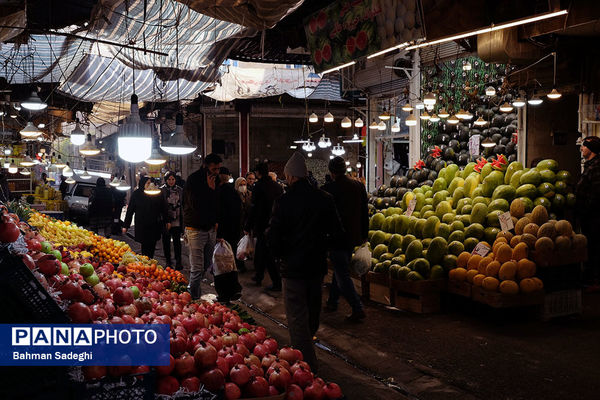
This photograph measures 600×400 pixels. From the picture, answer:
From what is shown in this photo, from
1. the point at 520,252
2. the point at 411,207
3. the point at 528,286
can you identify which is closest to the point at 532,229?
the point at 520,252

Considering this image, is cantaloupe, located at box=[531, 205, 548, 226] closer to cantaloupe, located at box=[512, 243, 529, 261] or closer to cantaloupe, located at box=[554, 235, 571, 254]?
cantaloupe, located at box=[554, 235, 571, 254]

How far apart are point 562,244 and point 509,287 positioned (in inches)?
38.3

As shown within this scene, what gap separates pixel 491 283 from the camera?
6.44 metres

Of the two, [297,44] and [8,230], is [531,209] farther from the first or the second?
[8,230]

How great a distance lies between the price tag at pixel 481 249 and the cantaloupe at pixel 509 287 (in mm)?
564

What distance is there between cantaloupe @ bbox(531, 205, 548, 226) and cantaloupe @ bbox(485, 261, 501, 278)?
0.87 meters

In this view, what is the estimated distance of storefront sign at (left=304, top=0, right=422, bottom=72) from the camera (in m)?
5.85

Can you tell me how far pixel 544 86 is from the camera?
10.4 meters

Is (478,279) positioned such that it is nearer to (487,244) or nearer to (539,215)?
(487,244)

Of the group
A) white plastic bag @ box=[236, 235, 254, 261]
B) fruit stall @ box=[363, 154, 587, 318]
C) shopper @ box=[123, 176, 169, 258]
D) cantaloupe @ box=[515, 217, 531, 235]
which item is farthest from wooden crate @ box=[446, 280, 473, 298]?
shopper @ box=[123, 176, 169, 258]

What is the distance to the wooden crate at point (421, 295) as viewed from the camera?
7117mm

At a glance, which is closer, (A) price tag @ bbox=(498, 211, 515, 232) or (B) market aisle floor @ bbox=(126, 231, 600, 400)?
(B) market aisle floor @ bbox=(126, 231, 600, 400)

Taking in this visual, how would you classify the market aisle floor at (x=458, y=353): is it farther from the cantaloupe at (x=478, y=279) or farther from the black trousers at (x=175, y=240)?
the black trousers at (x=175, y=240)

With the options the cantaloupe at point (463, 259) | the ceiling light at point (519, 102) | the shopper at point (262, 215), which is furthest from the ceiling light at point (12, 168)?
the cantaloupe at point (463, 259)
